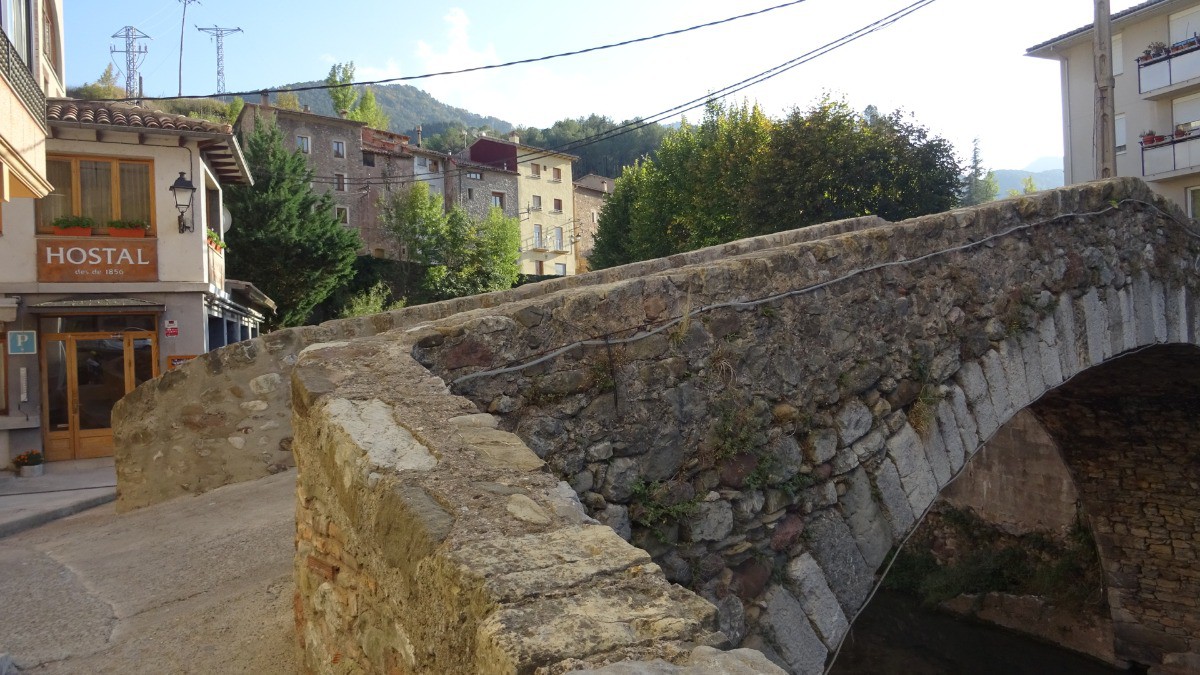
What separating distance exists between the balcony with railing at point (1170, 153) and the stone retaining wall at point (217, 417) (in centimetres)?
1659

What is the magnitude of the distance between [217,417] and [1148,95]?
2120cm

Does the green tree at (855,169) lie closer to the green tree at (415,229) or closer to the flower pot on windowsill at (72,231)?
the flower pot on windowsill at (72,231)

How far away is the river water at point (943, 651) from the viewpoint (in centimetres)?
1186

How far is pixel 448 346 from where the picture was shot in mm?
3436

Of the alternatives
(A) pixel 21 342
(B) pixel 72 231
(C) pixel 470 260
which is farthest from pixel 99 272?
(C) pixel 470 260

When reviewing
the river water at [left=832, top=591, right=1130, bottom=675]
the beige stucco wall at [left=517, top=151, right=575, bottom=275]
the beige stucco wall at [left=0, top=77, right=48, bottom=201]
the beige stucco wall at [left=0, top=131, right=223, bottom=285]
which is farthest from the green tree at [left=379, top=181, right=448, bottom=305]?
the river water at [left=832, top=591, right=1130, bottom=675]

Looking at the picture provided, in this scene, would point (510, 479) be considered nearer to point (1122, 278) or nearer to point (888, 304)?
point (888, 304)

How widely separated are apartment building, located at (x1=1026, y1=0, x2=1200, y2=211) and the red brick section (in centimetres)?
1038

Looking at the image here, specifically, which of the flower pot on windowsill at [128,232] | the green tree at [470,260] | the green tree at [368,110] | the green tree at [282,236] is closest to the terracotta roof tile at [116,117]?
the flower pot on windowsill at [128,232]

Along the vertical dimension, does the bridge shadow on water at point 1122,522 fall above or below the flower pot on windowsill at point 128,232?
below

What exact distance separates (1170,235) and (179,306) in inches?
503

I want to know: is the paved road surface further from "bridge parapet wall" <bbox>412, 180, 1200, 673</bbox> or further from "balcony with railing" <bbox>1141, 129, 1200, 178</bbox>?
"balcony with railing" <bbox>1141, 129, 1200, 178</bbox>

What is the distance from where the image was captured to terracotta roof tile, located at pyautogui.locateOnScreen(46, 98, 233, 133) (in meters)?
12.1

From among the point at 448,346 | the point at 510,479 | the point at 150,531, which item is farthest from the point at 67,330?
the point at 510,479
